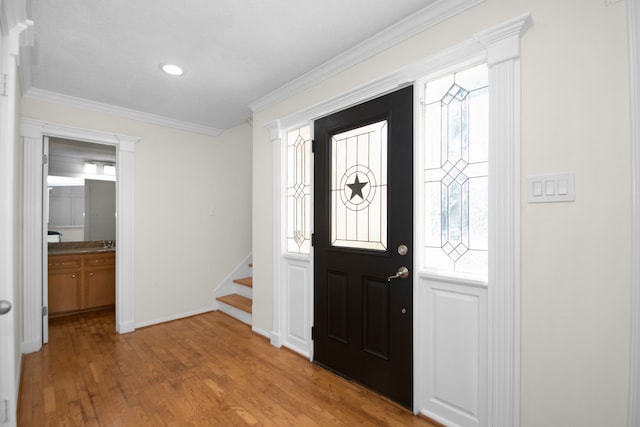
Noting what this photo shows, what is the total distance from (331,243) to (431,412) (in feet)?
4.41

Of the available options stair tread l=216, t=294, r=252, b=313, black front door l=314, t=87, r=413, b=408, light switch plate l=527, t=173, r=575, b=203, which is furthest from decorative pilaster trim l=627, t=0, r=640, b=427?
stair tread l=216, t=294, r=252, b=313

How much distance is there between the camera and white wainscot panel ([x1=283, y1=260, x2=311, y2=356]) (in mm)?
2844

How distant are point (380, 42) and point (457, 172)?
108cm

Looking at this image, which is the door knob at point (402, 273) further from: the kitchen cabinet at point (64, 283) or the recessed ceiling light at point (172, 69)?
the kitchen cabinet at point (64, 283)

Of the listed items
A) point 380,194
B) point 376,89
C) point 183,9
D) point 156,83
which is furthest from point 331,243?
point 156,83

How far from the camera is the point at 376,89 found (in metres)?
2.22

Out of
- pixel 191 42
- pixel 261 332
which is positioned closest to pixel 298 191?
pixel 191 42

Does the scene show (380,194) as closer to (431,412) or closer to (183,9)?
(431,412)

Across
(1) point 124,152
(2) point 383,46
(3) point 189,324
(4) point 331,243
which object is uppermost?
(2) point 383,46

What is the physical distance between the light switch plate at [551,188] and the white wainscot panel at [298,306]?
1.85 metres

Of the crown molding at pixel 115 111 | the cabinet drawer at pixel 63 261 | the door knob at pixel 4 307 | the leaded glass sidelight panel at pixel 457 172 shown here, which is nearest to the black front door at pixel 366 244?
the leaded glass sidelight panel at pixel 457 172

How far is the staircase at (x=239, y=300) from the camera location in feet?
12.5

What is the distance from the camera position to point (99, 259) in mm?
4398

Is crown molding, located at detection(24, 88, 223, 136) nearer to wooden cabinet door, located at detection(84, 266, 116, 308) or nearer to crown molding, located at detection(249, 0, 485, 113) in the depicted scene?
crown molding, located at detection(249, 0, 485, 113)
